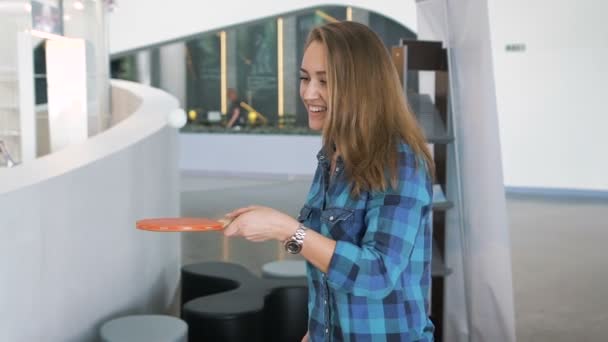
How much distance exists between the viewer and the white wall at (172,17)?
13.2 meters

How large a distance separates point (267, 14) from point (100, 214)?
34.2 feet

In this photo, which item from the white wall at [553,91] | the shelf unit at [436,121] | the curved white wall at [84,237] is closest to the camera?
the curved white wall at [84,237]

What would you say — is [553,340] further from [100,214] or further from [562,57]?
[562,57]

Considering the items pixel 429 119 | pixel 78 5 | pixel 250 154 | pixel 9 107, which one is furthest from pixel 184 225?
pixel 250 154

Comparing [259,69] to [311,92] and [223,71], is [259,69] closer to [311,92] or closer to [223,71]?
[223,71]

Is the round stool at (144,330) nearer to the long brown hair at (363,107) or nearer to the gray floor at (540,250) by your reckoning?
the long brown hair at (363,107)

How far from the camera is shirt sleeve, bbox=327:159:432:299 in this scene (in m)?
1.27

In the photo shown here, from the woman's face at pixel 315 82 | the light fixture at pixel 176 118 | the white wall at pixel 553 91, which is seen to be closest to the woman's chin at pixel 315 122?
the woman's face at pixel 315 82

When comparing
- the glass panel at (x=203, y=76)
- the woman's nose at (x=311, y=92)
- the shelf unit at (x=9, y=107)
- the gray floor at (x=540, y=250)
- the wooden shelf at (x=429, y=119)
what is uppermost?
the glass panel at (x=203, y=76)

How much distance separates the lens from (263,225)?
128 centimetres

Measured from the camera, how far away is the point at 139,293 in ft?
12.8

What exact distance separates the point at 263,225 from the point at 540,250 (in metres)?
6.19

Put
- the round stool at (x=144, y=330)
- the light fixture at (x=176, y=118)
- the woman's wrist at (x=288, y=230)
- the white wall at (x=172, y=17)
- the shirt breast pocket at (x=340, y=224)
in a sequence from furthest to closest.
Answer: the white wall at (x=172, y=17) → the light fixture at (x=176, y=118) → the round stool at (x=144, y=330) → the shirt breast pocket at (x=340, y=224) → the woman's wrist at (x=288, y=230)

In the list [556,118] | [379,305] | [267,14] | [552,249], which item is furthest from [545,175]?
[379,305]
